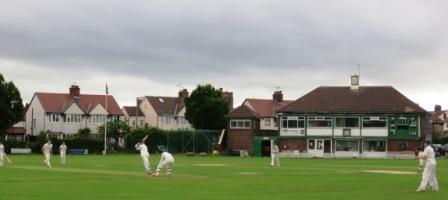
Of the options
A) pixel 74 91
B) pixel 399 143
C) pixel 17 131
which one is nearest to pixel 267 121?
pixel 399 143

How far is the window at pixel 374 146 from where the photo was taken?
9275 cm

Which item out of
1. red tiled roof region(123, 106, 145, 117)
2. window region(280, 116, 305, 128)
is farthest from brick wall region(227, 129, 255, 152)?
red tiled roof region(123, 106, 145, 117)

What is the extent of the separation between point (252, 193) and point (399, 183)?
8334 mm

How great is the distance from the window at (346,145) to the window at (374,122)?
235 centimetres

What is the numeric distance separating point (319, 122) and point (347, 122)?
10.9ft

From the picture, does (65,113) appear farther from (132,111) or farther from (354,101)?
(354,101)

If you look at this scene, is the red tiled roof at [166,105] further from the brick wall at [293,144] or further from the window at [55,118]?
the brick wall at [293,144]

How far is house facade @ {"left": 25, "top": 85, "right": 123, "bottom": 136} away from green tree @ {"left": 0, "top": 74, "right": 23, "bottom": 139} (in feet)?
55.0

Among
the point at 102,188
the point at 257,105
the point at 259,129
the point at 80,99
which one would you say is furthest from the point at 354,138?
the point at 102,188

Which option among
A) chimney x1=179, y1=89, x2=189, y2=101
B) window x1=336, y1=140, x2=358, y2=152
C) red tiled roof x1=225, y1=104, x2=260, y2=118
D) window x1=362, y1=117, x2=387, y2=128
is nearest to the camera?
window x1=362, y1=117, x2=387, y2=128

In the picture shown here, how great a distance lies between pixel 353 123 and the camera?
94.6 m

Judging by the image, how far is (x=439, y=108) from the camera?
19912 cm

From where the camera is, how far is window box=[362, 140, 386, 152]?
9275 centimetres

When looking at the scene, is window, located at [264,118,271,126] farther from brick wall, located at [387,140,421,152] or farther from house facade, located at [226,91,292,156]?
brick wall, located at [387,140,421,152]
